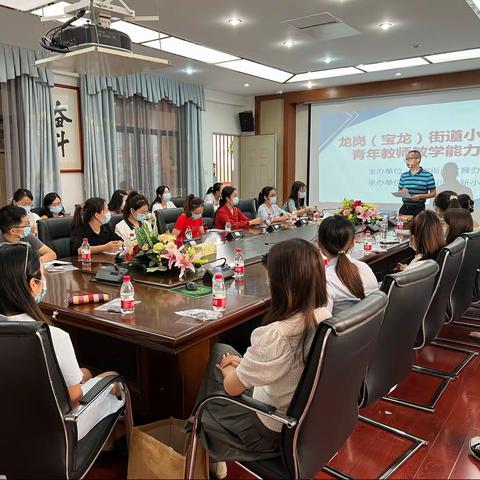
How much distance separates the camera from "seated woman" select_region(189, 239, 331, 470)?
4.42 ft

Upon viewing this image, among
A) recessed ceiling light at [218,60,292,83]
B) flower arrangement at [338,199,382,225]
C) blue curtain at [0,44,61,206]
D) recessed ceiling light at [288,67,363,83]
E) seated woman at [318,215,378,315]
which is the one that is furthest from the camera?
recessed ceiling light at [288,67,363,83]

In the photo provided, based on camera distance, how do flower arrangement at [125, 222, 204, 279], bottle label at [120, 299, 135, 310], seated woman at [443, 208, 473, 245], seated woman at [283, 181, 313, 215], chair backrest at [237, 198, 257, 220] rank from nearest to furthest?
bottle label at [120, 299, 135, 310]
flower arrangement at [125, 222, 204, 279]
seated woman at [443, 208, 473, 245]
chair backrest at [237, 198, 257, 220]
seated woman at [283, 181, 313, 215]

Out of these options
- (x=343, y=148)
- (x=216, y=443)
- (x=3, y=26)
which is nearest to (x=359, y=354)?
(x=216, y=443)

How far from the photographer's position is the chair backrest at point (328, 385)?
3.98 feet

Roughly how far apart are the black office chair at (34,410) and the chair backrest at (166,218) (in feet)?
10.0

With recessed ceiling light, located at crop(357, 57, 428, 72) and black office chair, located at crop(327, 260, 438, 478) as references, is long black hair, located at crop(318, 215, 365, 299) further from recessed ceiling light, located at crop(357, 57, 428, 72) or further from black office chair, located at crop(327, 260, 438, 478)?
recessed ceiling light, located at crop(357, 57, 428, 72)

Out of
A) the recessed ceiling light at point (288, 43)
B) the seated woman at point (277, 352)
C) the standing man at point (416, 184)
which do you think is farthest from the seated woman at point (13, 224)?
the standing man at point (416, 184)

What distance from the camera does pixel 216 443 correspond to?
1.46 metres

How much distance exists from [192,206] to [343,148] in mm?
4419

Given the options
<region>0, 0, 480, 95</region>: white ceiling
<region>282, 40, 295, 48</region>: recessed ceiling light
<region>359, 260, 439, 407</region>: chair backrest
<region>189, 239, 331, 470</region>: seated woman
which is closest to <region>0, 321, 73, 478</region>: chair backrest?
<region>189, 239, 331, 470</region>: seated woman

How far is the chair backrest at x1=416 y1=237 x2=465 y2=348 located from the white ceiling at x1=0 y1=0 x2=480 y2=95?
2.48 metres

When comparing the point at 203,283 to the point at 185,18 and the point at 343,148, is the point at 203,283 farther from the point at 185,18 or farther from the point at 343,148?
the point at 343,148

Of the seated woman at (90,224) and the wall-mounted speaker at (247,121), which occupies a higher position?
the wall-mounted speaker at (247,121)

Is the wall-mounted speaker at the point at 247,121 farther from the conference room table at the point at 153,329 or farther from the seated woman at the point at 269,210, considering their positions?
the conference room table at the point at 153,329
